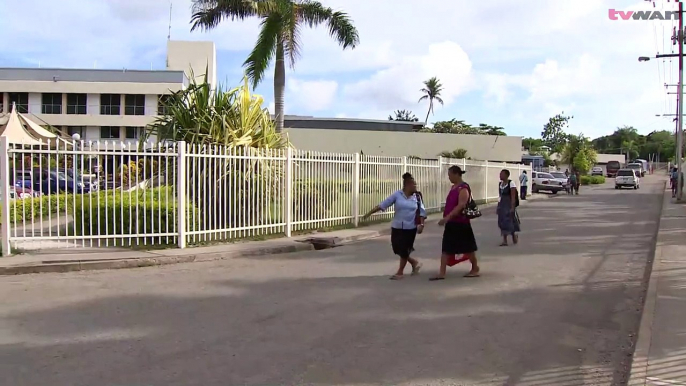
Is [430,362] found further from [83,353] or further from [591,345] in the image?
[83,353]

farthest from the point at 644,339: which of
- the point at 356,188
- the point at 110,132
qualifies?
the point at 110,132

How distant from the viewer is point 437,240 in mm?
14094

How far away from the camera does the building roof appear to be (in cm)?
5241

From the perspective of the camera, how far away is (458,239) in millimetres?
8789

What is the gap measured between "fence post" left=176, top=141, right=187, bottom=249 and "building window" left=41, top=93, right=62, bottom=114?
47.0 meters

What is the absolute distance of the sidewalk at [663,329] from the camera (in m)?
4.76

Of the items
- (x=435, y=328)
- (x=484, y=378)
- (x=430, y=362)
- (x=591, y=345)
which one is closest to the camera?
(x=484, y=378)

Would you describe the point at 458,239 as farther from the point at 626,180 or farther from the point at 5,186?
the point at 626,180

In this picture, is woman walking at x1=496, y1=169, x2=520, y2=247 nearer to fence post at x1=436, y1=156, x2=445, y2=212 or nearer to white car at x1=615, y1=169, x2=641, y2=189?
fence post at x1=436, y1=156, x2=445, y2=212

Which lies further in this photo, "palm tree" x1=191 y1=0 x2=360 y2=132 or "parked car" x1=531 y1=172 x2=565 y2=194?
"parked car" x1=531 y1=172 x2=565 y2=194

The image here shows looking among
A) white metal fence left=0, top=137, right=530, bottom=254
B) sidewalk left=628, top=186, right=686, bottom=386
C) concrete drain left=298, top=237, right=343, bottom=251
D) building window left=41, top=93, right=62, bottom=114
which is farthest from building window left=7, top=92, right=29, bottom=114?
sidewalk left=628, top=186, right=686, bottom=386

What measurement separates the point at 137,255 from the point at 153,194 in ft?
5.05

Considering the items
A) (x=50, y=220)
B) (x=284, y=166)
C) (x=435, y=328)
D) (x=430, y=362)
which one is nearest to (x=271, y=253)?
(x=284, y=166)

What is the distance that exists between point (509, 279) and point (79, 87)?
168 feet
